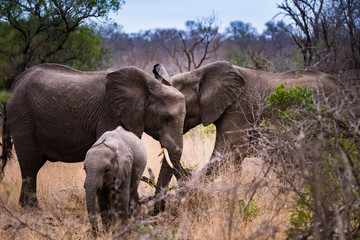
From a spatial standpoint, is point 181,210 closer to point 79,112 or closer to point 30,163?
point 79,112

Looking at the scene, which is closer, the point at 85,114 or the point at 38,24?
the point at 85,114

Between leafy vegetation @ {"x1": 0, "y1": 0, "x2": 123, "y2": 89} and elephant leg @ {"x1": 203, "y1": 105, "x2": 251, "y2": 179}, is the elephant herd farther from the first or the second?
leafy vegetation @ {"x1": 0, "y1": 0, "x2": 123, "y2": 89}

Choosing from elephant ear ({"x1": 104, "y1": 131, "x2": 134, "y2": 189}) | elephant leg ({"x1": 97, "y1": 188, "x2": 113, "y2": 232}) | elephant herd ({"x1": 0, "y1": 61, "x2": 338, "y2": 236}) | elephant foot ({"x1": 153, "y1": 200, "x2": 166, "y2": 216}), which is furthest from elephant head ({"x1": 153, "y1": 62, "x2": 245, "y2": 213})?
elephant leg ({"x1": 97, "y1": 188, "x2": 113, "y2": 232})

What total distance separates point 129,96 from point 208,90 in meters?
1.53

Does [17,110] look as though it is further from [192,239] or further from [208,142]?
[208,142]

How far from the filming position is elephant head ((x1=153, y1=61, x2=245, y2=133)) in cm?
715

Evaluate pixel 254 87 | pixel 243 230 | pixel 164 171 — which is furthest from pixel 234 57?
pixel 243 230

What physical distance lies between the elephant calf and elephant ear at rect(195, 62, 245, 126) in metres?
2.01

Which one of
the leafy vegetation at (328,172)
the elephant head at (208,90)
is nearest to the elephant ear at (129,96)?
the elephant head at (208,90)

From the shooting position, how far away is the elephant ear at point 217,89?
23.4ft

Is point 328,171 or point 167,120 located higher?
point 167,120

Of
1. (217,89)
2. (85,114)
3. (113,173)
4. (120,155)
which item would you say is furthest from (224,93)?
(113,173)

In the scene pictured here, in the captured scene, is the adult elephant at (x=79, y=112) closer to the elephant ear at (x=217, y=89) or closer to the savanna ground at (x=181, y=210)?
the savanna ground at (x=181, y=210)

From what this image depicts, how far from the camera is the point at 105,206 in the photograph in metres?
4.93
